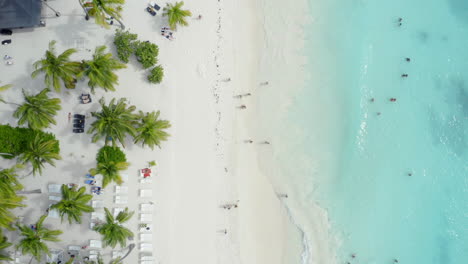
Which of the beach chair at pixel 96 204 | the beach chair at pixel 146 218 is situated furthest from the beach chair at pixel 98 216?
the beach chair at pixel 146 218

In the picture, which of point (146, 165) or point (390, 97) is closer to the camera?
point (146, 165)

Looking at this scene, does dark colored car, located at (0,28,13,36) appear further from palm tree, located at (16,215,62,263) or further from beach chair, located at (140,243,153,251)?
beach chair, located at (140,243,153,251)

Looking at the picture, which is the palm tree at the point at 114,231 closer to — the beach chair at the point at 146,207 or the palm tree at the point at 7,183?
the beach chair at the point at 146,207

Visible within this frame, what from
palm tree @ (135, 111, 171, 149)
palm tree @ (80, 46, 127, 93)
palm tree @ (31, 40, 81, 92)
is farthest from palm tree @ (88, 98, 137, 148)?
palm tree @ (31, 40, 81, 92)

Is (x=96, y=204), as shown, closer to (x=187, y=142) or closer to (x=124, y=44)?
(x=187, y=142)

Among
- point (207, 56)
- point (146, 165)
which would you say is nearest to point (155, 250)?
point (146, 165)

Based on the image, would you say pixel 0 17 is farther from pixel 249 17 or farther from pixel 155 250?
pixel 155 250
